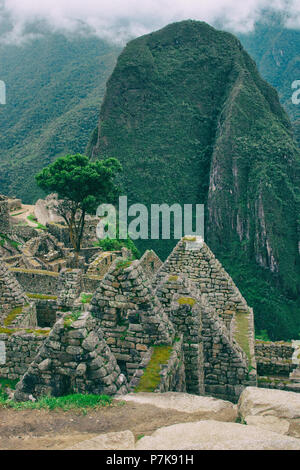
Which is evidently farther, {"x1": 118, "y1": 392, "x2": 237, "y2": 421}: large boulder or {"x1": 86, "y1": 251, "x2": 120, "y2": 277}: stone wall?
{"x1": 86, "y1": 251, "x2": 120, "y2": 277}: stone wall

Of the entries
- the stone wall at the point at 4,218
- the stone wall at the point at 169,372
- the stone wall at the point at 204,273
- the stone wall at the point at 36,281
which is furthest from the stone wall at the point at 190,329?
the stone wall at the point at 4,218

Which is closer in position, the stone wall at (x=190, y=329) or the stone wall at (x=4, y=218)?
the stone wall at (x=190, y=329)

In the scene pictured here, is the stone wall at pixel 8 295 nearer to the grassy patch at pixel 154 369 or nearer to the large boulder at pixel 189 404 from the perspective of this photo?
the grassy patch at pixel 154 369

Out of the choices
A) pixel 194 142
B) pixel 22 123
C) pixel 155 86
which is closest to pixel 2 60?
pixel 22 123

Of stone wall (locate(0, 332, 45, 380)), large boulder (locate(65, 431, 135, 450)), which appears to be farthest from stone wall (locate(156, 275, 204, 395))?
large boulder (locate(65, 431, 135, 450))

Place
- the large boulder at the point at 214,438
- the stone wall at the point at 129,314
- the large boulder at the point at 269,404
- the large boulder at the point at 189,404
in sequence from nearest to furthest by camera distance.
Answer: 1. the large boulder at the point at 214,438
2. the large boulder at the point at 269,404
3. the large boulder at the point at 189,404
4. the stone wall at the point at 129,314

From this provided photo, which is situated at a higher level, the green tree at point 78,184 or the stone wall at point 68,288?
the green tree at point 78,184

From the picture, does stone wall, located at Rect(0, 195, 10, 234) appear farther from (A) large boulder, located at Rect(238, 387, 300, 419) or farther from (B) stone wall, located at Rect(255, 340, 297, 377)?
(A) large boulder, located at Rect(238, 387, 300, 419)
